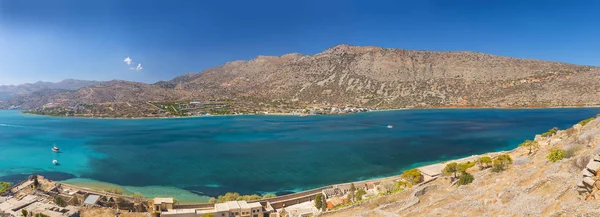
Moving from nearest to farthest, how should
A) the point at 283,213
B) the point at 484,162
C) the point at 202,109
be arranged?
the point at 283,213, the point at 484,162, the point at 202,109

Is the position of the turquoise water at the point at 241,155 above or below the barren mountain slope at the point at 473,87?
below

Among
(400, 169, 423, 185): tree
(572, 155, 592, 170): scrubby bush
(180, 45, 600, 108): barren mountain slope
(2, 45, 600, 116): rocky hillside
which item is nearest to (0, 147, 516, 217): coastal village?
(400, 169, 423, 185): tree

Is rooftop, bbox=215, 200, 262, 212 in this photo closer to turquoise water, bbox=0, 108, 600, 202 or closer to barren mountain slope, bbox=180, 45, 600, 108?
turquoise water, bbox=0, 108, 600, 202

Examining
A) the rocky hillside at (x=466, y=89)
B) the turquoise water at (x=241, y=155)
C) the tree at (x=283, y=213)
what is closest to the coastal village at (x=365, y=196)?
the tree at (x=283, y=213)

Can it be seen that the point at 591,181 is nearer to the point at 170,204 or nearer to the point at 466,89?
the point at 170,204

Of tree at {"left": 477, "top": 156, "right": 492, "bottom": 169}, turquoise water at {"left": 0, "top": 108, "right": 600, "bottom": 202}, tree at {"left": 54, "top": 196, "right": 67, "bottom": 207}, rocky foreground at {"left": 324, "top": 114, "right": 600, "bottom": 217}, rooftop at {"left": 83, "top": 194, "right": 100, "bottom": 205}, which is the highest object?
rocky foreground at {"left": 324, "top": 114, "right": 600, "bottom": 217}

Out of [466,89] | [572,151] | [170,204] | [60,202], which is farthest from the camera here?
[466,89]

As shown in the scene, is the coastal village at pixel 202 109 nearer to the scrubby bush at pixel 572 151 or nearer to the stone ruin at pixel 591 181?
the scrubby bush at pixel 572 151

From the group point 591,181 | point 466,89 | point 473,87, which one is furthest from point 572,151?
point 473,87
